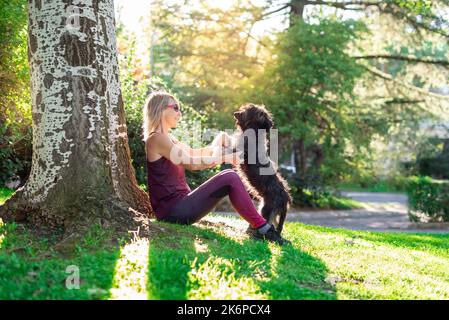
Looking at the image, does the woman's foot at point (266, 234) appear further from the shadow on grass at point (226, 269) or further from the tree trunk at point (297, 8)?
the tree trunk at point (297, 8)

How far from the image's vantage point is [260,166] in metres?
5.88

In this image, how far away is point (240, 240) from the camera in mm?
5430

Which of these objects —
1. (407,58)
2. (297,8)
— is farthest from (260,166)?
(407,58)

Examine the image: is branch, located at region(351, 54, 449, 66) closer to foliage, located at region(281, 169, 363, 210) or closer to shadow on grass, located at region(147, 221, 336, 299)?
foliage, located at region(281, 169, 363, 210)

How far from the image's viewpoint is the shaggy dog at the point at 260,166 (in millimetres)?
5875

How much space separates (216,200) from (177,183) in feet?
1.62

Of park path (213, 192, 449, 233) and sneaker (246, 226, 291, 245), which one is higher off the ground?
sneaker (246, 226, 291, 245)

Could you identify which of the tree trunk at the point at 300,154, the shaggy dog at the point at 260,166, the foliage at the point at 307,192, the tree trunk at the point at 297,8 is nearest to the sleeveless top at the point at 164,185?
the shaggy dog at the point at 260,166

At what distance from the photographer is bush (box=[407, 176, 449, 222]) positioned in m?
14.1

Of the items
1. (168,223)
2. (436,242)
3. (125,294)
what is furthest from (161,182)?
(436,242)

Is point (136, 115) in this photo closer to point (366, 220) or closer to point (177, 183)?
point (177, 183)

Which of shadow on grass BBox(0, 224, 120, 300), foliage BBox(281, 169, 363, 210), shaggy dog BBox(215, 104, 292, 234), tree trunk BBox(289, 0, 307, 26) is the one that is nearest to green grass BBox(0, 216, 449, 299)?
shadow on grass BBox(0, 224, 120, 300)

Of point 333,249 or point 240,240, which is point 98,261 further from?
point 333,249
